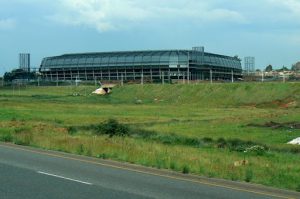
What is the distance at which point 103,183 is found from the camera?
13539 millimetres

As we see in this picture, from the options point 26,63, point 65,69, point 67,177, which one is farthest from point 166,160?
point 26,63

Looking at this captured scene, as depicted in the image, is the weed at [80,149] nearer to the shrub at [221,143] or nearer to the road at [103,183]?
the road at [103,183]

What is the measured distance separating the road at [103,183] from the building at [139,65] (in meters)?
115

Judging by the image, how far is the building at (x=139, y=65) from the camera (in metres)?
141

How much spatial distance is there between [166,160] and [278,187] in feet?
16.3

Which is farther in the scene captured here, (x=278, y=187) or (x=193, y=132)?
(x=193, y=132)

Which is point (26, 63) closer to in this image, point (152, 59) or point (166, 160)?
point (152, 59)

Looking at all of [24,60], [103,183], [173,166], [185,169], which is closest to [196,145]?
[173,166]

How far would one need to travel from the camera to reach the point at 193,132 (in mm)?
33281

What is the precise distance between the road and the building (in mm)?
114677

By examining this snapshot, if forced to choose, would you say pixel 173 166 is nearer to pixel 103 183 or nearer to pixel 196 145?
pixel 103 183

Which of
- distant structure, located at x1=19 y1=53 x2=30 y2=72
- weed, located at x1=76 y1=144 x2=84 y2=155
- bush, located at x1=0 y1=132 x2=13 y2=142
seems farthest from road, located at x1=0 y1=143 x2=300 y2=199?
distant structure, located at x1=19 y1=53 x2=30 y2=72

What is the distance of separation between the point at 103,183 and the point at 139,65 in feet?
438

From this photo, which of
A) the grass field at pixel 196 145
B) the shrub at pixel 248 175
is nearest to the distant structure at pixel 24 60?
the grass field at pixel 196 145
